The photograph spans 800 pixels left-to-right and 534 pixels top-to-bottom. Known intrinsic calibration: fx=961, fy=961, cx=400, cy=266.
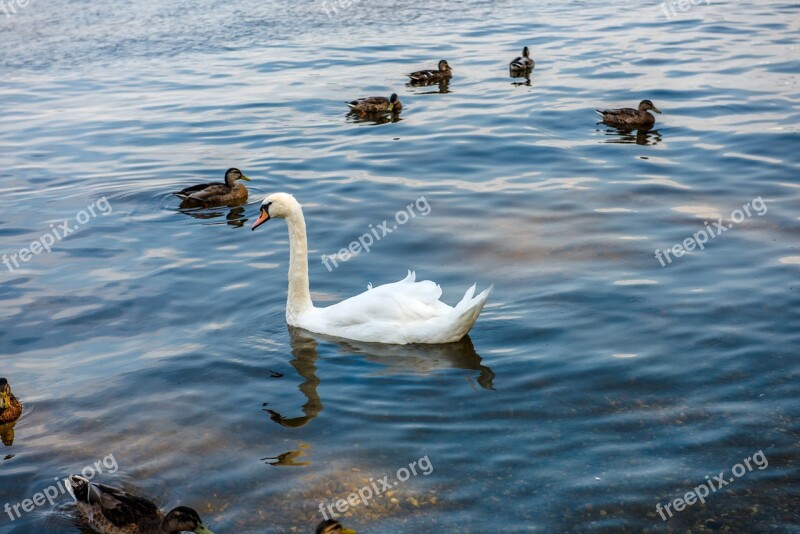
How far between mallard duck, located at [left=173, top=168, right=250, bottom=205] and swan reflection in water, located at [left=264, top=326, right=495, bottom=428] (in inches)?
207

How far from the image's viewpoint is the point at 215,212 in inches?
591

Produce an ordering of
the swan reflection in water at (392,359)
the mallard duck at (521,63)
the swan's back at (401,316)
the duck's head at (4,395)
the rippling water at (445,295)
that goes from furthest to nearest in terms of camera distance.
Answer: the mallard duck at (521,63), the swan's back at (401,316), the swan reflection in water at (392,359), the duck's head at (4,395), the rippling water at (445,295)

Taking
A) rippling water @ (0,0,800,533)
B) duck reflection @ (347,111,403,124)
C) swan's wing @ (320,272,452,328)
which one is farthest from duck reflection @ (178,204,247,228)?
swan's wing @ (320,272,452,328)

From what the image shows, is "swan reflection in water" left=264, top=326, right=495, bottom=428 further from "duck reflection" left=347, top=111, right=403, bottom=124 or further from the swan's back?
"duck reflection" left=347, top=111, right=403, bottom=124

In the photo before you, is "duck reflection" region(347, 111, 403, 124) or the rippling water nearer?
the rippling water

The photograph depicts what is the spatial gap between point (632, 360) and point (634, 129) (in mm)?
9162

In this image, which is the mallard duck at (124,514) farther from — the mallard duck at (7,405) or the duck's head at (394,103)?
the duck's head at (394,103)

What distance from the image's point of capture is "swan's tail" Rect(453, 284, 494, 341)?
930 centimetres

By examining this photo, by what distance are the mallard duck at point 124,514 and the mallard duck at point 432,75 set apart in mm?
15800

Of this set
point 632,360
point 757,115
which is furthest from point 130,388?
point 757,115

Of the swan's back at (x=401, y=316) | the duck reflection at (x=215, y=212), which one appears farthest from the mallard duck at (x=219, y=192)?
the swan's back at (x=401, y=316)

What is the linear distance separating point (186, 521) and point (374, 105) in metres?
13.7

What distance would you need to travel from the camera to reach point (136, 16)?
31.0 metres

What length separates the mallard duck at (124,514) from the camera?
6891mm
